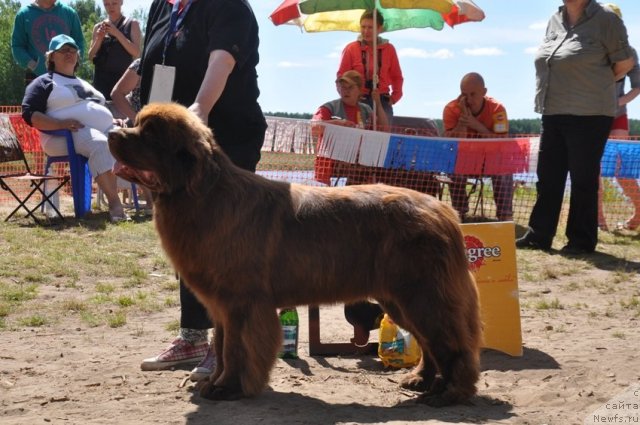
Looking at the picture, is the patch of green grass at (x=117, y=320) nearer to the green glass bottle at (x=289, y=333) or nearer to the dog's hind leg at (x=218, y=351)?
the green glass bottle at (x=289, y=333)

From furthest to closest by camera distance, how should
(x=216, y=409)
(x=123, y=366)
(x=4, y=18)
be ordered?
(x=4, y=18)
(x=123, y=366)
(x=216, y=409)

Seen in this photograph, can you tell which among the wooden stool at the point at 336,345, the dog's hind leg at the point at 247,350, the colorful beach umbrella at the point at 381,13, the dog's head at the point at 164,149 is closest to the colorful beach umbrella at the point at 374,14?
the colorful beach umbrella at the point at 381,13

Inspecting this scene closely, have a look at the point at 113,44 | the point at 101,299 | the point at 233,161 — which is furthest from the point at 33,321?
the point at 113,44

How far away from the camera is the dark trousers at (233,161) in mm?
4754

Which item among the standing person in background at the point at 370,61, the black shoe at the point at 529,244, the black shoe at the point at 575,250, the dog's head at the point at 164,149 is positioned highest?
the standing person in background at the point at 370,61

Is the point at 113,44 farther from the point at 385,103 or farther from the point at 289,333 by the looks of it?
the point at 289,333

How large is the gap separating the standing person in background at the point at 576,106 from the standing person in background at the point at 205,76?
4773 mm

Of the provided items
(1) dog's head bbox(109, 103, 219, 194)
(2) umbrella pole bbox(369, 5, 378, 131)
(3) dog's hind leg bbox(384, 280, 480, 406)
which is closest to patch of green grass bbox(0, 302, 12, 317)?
(1) dog's head bbox(109, 103, 219, 194)

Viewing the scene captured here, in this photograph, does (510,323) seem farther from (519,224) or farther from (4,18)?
(4,18)

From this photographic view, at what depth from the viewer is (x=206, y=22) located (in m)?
4.56

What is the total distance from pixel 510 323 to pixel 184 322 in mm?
2062

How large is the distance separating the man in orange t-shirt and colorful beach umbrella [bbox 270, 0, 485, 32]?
886 mm

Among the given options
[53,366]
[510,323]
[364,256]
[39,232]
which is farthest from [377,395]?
[39,232]

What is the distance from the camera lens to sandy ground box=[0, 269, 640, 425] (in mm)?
4055
